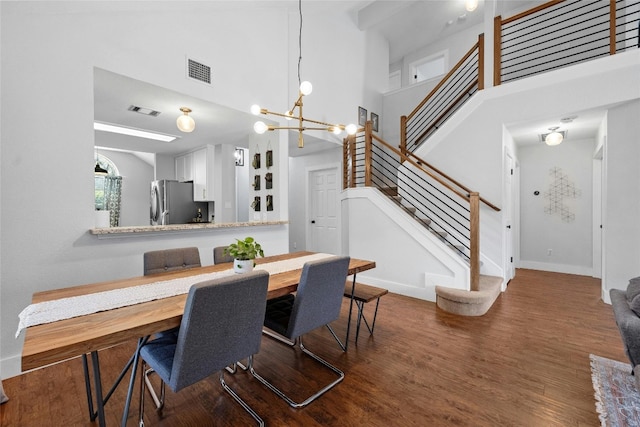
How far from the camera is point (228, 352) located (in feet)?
4.70

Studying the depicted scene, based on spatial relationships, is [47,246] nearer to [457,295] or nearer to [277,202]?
[277,202]

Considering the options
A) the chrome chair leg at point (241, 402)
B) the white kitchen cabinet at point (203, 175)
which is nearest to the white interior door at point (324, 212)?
the white kitchen cabinet at point (203, 175)

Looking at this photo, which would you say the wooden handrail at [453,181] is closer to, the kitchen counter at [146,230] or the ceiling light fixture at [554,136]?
the ceiling light fixture at [554,136]

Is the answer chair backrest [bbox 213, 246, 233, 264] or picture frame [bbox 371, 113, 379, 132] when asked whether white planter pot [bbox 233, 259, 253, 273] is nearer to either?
chair backrest [bbox 213, 246, 233, 264]

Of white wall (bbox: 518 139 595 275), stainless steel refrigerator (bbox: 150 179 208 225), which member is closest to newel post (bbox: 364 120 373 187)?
white wall (bbox: 518 139 595 275)

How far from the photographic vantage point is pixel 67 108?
2309 mm

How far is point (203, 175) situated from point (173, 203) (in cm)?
77

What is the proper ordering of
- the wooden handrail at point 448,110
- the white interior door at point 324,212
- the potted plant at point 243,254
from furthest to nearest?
the white interior door at point 324,212 → the wooden handrail at point 448,110 → the potted plant at point 243,254

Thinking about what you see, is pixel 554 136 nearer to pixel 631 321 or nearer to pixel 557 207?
pixel 557 207

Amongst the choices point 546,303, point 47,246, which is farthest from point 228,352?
point 546,303

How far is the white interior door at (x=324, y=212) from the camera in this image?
5.74m

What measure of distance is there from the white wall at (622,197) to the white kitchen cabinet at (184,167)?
21.7 ft

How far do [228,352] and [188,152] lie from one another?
5449 mm

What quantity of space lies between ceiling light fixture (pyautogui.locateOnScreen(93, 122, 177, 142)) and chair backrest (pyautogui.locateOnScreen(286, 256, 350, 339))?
4189 mm
